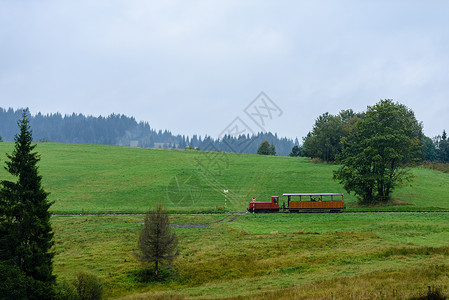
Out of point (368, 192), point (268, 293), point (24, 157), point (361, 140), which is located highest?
point (361, 140)

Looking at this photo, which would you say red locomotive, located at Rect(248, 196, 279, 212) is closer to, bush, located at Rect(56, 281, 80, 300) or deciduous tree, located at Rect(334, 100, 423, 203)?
deciduous tree, located at Rect(334, 100, 423, 203)

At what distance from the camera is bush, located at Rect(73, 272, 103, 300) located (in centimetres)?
1955

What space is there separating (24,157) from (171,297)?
457 inches

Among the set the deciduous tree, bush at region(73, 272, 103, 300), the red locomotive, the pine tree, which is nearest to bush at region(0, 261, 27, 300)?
the pine tree

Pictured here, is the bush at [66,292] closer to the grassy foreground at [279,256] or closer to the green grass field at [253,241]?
the green grass field at [253,241]

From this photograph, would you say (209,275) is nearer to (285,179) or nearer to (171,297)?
(171,297)

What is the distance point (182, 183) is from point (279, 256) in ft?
136

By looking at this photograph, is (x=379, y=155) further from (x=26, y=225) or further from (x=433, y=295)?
(x=26, y=225)

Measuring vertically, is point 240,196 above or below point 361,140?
below

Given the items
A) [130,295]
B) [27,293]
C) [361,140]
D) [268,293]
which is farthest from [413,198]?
[27,293]

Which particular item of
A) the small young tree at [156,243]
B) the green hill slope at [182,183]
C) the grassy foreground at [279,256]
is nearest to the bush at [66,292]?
the grassy foreground at [279,256]

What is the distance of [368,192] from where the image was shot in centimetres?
4984

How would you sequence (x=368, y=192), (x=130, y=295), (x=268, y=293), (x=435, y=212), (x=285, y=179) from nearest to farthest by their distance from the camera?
(x=268, y=293) < (x=130, y=295) < (x=435, y=212) < (x=368, y=192) < (x=285, y=179)

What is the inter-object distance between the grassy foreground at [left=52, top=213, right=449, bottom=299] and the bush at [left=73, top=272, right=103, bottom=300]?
6.10 ft
